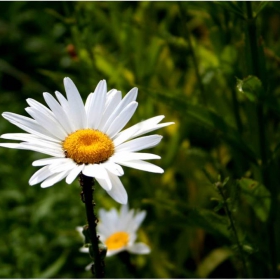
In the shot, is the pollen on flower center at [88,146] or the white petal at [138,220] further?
the white petal at [138,220]

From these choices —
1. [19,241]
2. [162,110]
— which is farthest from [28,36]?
[19,241]

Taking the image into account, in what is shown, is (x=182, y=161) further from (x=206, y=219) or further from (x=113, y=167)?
(x=113, y=167)

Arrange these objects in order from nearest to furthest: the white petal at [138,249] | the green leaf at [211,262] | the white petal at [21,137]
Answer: the white petal at [21,137], the white petal at [138,249], the green leaf at [211,262]

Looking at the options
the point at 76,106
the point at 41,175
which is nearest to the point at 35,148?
the point at 41,175

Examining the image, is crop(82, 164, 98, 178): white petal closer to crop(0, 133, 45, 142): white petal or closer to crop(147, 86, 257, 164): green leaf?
crop(0, 133, 45, 142): white petal

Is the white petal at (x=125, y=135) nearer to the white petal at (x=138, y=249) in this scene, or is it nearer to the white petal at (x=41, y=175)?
the white petal at (x=41, y=175)

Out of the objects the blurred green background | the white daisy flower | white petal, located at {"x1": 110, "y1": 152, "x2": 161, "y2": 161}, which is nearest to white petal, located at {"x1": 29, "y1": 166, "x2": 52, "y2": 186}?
the white daisy flower

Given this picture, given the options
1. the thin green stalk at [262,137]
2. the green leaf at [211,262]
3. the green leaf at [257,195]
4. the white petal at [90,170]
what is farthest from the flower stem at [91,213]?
the green leaf at [211,262]
